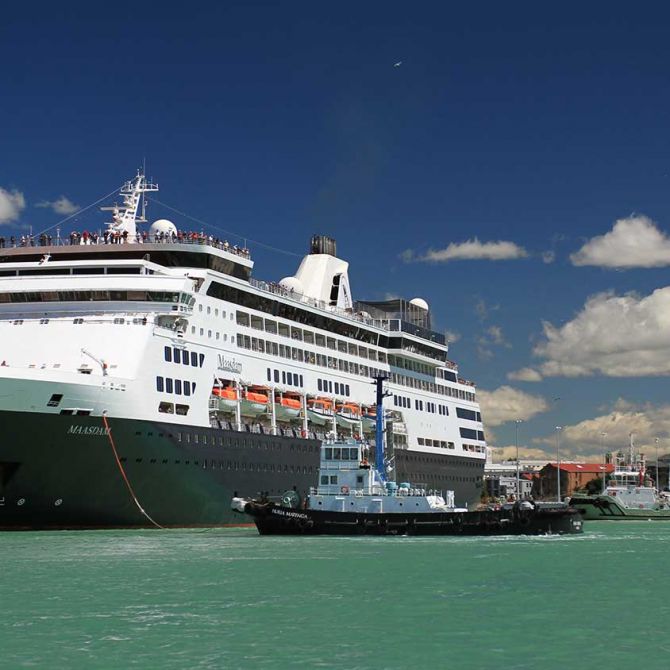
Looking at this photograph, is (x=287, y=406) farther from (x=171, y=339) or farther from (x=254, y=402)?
(x=171, y=339)

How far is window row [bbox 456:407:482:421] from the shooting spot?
8977 cm

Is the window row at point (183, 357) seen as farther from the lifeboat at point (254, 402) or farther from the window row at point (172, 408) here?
the lifeboat at point (254, 402)

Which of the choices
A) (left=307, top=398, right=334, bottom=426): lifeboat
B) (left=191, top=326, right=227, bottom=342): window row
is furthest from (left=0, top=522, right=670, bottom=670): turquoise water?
(left=307, top=398, right=334, bottom=426): lifeboat

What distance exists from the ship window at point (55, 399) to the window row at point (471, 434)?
46.3m

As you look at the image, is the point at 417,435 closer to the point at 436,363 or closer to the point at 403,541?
the point at 436,363

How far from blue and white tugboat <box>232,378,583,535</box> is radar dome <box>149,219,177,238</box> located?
1378cm

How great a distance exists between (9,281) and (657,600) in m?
35.5

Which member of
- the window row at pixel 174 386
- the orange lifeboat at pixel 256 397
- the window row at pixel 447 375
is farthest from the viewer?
the window row at pixel 447 375

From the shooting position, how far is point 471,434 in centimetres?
9175

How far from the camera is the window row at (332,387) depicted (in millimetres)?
68637

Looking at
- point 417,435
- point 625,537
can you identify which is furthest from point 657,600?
point 417,435

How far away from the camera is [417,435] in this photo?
80.8 metres

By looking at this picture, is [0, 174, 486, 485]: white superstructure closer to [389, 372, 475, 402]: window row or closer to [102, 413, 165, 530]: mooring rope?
[102, 413, 165, 530]: mooring rope

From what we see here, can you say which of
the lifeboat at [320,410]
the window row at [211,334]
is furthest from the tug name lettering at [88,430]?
the lifeboat at [320,410]
